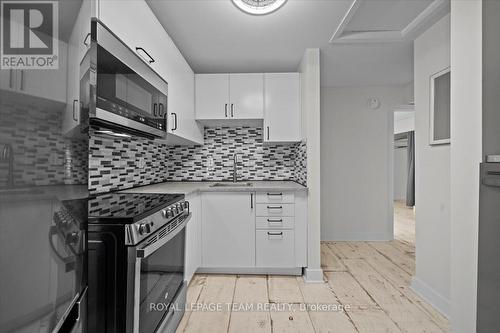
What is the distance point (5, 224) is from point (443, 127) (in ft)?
8.32

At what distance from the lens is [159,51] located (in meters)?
1.97

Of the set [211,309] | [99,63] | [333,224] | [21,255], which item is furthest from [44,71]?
[333,224]

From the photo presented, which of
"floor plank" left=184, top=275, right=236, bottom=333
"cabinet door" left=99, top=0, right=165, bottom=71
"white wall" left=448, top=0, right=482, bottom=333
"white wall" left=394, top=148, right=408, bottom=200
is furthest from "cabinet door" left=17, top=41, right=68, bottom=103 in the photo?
"white wall" left=394, top=148, right=408, bottom=200

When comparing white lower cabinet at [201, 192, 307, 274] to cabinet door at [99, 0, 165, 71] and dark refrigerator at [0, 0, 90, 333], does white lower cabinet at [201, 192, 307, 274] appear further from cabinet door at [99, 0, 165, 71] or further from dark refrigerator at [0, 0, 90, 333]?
dark refrigerator at [0, 0, 90, 333]

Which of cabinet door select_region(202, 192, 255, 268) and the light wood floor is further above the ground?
cabinet door select_region(202, 192, 255, 268)

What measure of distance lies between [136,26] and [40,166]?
1.50 meters

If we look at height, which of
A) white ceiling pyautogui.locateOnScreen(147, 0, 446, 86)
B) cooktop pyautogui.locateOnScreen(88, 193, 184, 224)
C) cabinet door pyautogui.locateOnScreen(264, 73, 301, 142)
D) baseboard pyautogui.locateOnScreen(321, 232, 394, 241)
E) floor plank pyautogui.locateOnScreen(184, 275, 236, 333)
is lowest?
floor plank pyautogui.locateOnScreen(184, 275, 236, 333)

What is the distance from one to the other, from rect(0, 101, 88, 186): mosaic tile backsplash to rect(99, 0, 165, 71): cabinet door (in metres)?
1.05

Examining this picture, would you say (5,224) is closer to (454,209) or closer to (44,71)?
(44,71)

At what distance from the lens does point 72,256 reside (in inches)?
22.8

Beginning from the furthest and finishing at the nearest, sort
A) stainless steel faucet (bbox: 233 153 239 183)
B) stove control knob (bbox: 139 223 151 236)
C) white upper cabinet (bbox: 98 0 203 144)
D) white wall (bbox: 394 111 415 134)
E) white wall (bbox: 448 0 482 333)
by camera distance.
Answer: white wall (bbox: 394 111 415 134) → stainless steel faucet (bbox: 233 153 239 183) → white upper cabinet (bbox: 98 0 203 144) → stove control knob (bbox: 139 223 151 236) → white wall (bbox: 448 0 482 333)

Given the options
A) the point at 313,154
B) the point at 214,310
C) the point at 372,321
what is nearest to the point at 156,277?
the point at 214,310

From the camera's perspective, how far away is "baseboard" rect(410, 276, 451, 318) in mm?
1973

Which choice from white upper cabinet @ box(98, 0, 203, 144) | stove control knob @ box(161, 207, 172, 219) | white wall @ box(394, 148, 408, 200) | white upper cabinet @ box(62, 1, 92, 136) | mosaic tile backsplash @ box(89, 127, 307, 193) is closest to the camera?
white upper cabinet @ box(62, 1, 92, 136)
